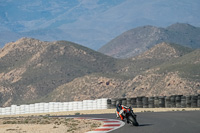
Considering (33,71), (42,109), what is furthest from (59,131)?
(33,71)

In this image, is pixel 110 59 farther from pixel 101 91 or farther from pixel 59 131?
pixel 59 131

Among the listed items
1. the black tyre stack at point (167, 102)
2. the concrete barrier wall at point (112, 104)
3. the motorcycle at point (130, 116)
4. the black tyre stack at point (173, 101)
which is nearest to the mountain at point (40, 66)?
the concrete barrier wall at point (112, 104)

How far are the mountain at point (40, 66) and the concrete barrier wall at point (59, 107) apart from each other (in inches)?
2916

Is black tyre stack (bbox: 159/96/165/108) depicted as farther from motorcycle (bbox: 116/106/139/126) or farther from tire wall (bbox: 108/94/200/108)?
motorcycle (bbox: 116/106/139/126)

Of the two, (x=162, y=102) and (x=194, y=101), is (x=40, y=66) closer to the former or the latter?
(x=162, y=102)

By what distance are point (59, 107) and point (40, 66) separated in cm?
9646

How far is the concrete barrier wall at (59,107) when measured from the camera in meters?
47.4

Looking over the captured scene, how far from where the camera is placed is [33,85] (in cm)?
13300

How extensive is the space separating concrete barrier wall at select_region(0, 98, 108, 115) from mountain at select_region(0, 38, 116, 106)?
7406 centimetres

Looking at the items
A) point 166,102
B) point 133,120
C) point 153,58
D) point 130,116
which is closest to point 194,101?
point 166,102

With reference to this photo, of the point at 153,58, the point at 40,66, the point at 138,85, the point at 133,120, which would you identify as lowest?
the point at 133,120

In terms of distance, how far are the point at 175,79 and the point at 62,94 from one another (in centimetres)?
3103

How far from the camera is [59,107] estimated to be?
1992 inches

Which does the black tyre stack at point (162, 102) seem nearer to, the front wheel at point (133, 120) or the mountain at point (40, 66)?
the front wheel at point (133, 120)
